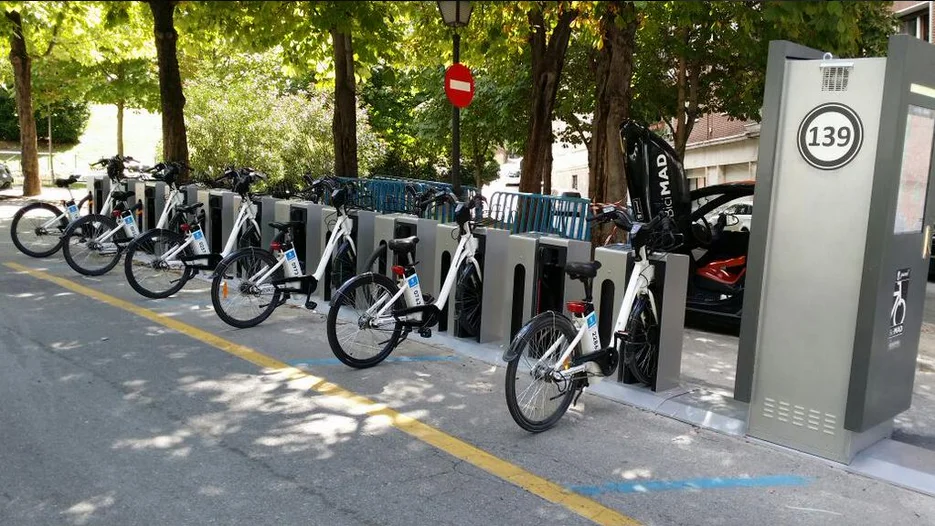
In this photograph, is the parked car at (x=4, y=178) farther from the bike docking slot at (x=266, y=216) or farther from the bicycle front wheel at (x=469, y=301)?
the bicycle front wheel at (x=469, y=301)

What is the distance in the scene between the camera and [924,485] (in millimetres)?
4477

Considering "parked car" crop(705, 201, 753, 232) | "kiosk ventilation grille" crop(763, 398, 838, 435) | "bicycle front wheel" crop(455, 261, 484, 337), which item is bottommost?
"kiosk ventilation grille" crop(763, 398, 838, 435)

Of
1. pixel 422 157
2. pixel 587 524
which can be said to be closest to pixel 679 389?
pixel 587 524

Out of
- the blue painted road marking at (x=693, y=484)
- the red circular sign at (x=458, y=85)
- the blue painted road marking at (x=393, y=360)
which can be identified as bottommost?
the blue painted road marking at (x=693, y=484)

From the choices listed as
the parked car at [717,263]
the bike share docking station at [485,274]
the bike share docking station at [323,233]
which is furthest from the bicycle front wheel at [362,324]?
the parked car at [717,263]

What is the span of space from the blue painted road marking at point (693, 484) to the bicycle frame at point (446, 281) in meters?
2.46

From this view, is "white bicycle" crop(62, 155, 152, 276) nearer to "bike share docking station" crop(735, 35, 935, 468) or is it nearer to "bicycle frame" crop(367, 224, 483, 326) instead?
"bicycle frame" crop(367, 224, 483, 326)

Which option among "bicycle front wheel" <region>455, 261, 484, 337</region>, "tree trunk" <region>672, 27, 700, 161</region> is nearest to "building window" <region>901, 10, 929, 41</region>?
"tree trunk" <region>672, 27, 700, 161</region>

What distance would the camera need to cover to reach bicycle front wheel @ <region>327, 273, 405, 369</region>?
6121 millimetres

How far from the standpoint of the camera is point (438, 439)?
196 inches

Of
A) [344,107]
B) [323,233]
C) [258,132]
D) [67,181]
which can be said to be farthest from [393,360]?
[258,132]

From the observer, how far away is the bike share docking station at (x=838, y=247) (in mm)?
4555

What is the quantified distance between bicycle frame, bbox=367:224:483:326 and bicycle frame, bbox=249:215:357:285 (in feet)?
3.58

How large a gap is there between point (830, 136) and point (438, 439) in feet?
9.54
